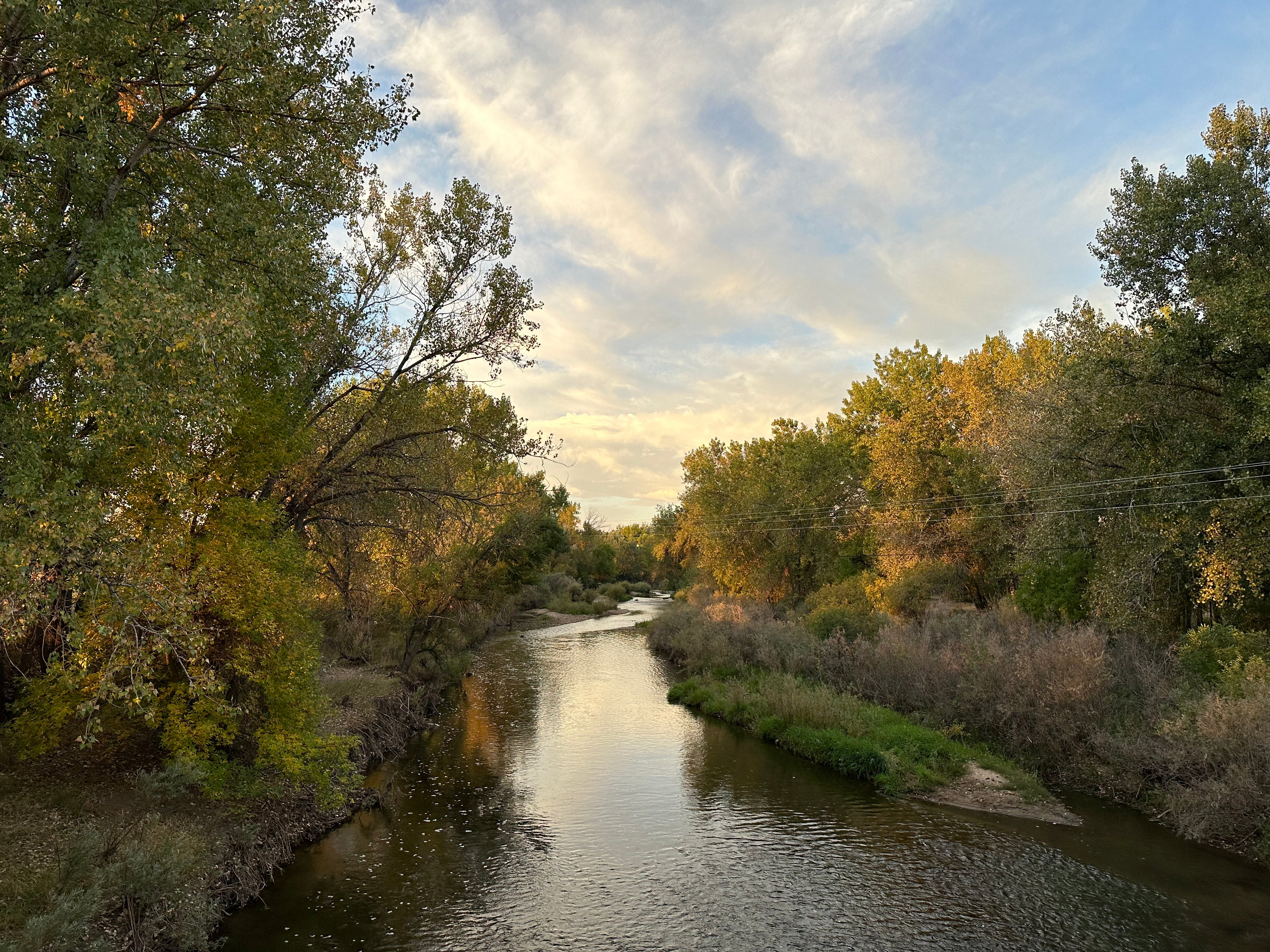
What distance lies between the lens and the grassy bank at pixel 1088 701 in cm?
1553

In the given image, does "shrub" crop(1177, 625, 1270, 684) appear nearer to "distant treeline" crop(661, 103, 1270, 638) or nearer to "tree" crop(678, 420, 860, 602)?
"distant treeline" crop(661, 103, 1270, 638)

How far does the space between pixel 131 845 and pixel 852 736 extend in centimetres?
1919

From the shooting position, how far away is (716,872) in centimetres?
1459

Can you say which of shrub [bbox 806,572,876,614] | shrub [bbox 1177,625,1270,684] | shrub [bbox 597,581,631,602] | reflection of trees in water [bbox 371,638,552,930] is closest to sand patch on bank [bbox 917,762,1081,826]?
shrub [bbox 1177,625,1270,684]

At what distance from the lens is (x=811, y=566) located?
171ft

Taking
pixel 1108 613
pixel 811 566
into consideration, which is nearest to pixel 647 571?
pixel 811 566

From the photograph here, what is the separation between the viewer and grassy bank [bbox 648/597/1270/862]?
51.0 feet

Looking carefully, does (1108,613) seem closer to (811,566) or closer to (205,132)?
(205,132)

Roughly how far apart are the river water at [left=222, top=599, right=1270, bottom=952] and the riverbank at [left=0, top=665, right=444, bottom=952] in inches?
27.6

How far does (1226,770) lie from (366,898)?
728 inches

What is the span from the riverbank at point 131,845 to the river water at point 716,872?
2.30 feet

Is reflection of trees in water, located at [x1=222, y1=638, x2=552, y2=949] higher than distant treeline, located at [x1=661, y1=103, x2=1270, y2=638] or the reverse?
the reverse

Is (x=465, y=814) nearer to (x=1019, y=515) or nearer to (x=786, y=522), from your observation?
(x=1019, y=515)

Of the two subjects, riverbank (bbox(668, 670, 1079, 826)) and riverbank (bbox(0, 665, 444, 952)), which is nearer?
riverbank (bbox(0, 665, 444, 952))
